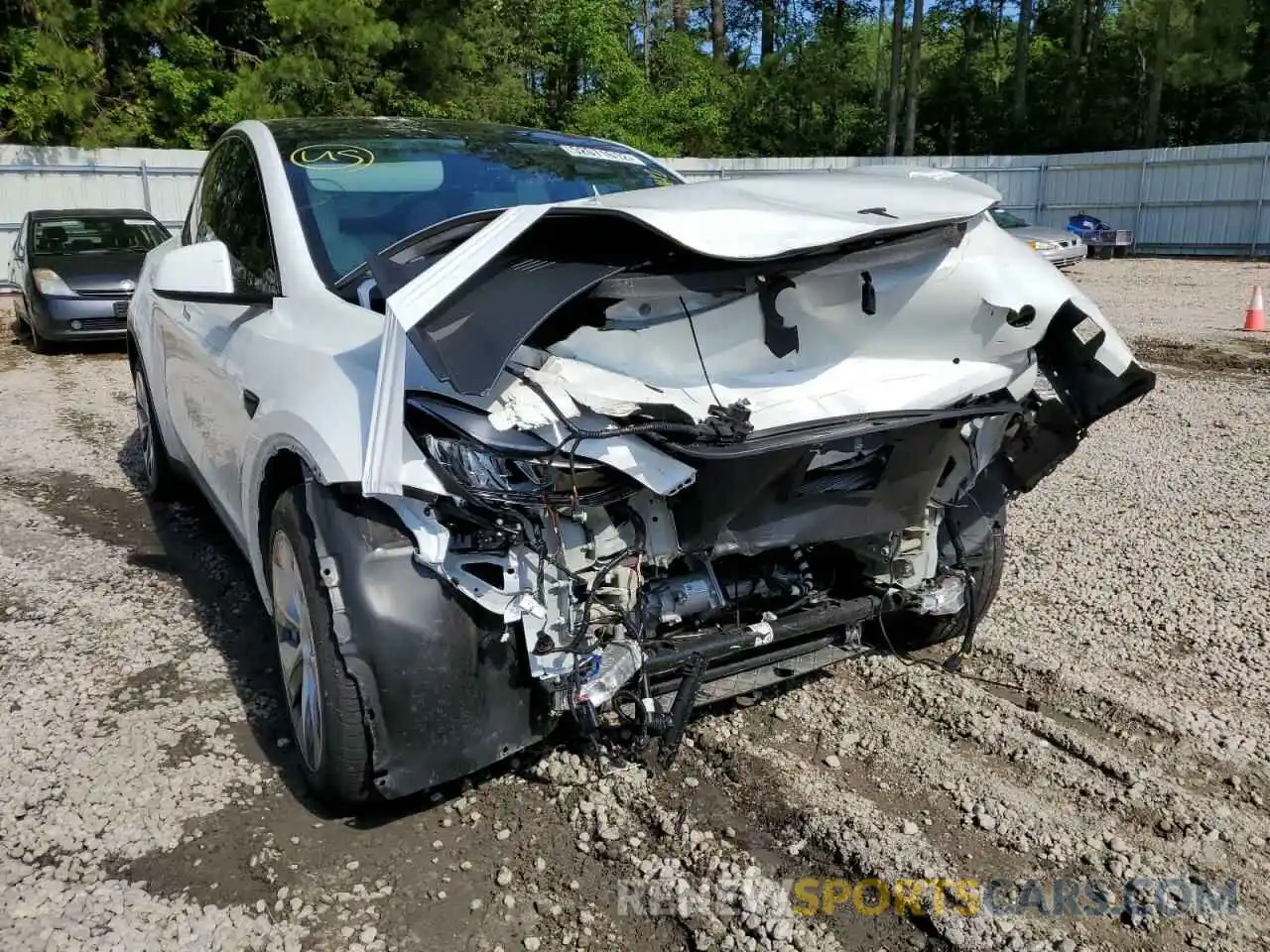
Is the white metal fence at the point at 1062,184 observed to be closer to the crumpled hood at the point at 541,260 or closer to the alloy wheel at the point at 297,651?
the crumpled hood at the point at 541,260

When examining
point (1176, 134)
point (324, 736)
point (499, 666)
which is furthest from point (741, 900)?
point (1176, 134)

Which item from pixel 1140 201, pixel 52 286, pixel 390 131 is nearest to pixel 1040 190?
pixel 1140 201

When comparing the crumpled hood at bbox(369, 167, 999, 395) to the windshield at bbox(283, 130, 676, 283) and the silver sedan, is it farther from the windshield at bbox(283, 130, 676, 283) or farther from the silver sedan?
the silver sedan

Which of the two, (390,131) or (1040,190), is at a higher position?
(390,131)

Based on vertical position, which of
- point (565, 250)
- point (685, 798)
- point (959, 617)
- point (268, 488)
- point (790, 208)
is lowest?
point (685, 798)

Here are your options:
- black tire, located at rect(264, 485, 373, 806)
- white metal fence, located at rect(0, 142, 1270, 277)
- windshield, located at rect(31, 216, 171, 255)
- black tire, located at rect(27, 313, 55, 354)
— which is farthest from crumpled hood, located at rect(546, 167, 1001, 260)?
white metal fence, located at rect(0, 142, 1270, 277)

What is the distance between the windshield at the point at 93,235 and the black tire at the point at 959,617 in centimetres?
1102

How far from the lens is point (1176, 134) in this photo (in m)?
37.3

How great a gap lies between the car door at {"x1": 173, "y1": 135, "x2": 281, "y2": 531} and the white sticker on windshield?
4.23 feet

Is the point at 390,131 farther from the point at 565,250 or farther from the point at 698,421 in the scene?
the point at 698,421

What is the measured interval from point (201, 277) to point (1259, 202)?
27.8 m

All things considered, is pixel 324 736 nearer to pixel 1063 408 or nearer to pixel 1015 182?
pixel 1063 408

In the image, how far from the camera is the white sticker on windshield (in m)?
4.43

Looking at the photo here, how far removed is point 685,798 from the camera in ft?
9.71
